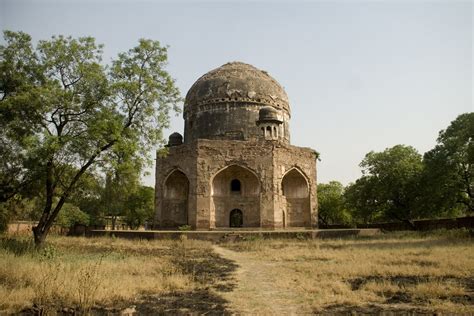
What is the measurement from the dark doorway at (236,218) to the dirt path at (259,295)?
1209 cm

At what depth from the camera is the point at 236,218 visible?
67.7 ft

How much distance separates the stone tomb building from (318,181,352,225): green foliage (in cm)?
1387

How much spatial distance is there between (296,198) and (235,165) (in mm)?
4500

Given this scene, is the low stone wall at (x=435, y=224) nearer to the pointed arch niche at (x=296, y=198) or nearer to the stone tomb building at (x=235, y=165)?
the stone tomb building at (x=235, y=165)

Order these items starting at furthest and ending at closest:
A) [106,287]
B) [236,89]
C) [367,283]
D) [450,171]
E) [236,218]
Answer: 1. [236,89]
2. [236,218]
3. [450,171]
4. [367,283]
5. [106,287]

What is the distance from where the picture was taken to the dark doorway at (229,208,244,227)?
67.0 feet

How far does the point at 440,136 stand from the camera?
17.3 m

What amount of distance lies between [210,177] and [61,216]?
1157cm

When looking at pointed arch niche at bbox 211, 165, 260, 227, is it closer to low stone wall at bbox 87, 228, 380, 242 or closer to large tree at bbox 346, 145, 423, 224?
low stone wall at bbox 87, 228, 380, 242

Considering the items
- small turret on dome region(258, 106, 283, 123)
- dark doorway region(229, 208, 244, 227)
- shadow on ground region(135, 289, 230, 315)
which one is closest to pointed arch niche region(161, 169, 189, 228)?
dark doorway region(229, 208, 244, 227)

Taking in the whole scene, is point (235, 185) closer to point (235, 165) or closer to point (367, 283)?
point (235, 165)

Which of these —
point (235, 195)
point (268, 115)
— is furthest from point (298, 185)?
point (268, 115)

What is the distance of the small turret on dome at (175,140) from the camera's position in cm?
2328

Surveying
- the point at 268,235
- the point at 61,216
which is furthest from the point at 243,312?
the point at 61,216
